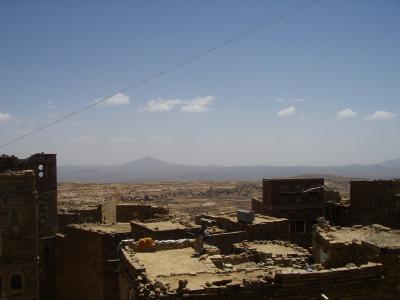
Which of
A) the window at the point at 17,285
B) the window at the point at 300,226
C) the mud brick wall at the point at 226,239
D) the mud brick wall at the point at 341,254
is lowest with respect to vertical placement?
the window at the point at 17,285

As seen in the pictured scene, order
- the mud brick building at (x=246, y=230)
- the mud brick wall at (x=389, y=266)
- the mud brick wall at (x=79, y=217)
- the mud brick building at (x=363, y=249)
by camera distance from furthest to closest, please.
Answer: the mud brick wall at (x=79, y=217)
the mud brick building at (x=246, y=230)
the mud brick building at (x=363, y=249)
the mud brick wall at (x=389, y=266)

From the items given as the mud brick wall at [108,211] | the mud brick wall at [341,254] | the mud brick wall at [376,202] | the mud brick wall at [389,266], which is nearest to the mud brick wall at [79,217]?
the mud brick wall at [108,211]

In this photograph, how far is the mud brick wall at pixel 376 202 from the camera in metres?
29.4

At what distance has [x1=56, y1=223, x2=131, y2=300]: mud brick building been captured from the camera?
25141mm

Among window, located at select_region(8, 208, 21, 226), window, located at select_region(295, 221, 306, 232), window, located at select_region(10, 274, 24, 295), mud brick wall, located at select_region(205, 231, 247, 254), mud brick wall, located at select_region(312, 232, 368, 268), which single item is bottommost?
window, located at select_region(10, 274, 24, 295)

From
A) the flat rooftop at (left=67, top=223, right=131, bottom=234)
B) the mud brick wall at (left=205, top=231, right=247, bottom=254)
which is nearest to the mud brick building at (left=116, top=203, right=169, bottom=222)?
the flat rooftop at (left=67, top=223, right=131, bottom=234)

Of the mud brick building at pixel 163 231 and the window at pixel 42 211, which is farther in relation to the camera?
the window at pixel 42 211

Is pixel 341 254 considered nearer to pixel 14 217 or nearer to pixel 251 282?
pixel 251 282

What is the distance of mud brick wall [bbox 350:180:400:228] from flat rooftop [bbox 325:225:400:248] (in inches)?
348

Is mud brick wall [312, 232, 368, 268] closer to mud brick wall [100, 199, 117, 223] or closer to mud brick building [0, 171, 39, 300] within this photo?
mud brick building [0, 171, 39, 300]

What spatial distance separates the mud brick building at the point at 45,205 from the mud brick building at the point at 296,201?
1564 cm

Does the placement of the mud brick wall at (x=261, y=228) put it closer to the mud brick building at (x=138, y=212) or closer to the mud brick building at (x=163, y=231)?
the mud brick building at (x=163, y=231)

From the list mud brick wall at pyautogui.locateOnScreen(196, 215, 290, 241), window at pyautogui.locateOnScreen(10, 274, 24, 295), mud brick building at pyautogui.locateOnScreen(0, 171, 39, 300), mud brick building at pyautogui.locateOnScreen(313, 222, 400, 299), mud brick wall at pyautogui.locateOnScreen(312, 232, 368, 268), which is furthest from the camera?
mud brick wall at pyautogui.locateOnScreen(196, 215, 290, 241)

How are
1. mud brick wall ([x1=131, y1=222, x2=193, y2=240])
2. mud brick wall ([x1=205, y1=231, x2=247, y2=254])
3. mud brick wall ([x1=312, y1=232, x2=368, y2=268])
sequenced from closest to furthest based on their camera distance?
1. mud brick wall ([x1=312, y1=232, x2=368, y2=268])
2. mud brick wall ([x1=205, y1=231, x2=247, y2=254])
3. mud brick wall ([x1=131, y1=222, x2=193, y2=240])
